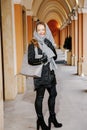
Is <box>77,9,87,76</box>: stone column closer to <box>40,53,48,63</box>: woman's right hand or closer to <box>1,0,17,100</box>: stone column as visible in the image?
<box>1,0,17,100</box>: stone column

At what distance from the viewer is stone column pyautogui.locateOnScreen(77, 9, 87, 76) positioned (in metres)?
11.6

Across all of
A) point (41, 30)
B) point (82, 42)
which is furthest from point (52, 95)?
point (82, 42)

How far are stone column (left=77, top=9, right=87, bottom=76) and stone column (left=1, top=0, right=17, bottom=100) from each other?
485 cm

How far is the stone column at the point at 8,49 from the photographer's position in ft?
22.9

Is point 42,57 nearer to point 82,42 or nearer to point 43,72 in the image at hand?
point 43,72

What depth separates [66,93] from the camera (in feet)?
26.2

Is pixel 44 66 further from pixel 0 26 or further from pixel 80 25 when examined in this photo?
pixel 80 25

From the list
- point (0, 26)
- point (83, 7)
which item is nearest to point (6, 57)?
point (0, 26)

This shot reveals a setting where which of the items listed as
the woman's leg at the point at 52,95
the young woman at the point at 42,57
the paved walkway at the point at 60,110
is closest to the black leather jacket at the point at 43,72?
the young woman at the point at 42,57

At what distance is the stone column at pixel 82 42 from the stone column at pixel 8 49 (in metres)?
4.85

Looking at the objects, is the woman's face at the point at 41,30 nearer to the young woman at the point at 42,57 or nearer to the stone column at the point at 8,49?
the young woman at the point at 42,57

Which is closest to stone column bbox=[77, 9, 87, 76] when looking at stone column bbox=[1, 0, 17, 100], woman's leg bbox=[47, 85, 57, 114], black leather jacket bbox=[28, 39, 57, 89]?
stone column bbox=[1, 0, 17, 100]

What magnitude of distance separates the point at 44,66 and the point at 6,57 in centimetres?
283

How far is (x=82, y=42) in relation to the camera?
11.8m
